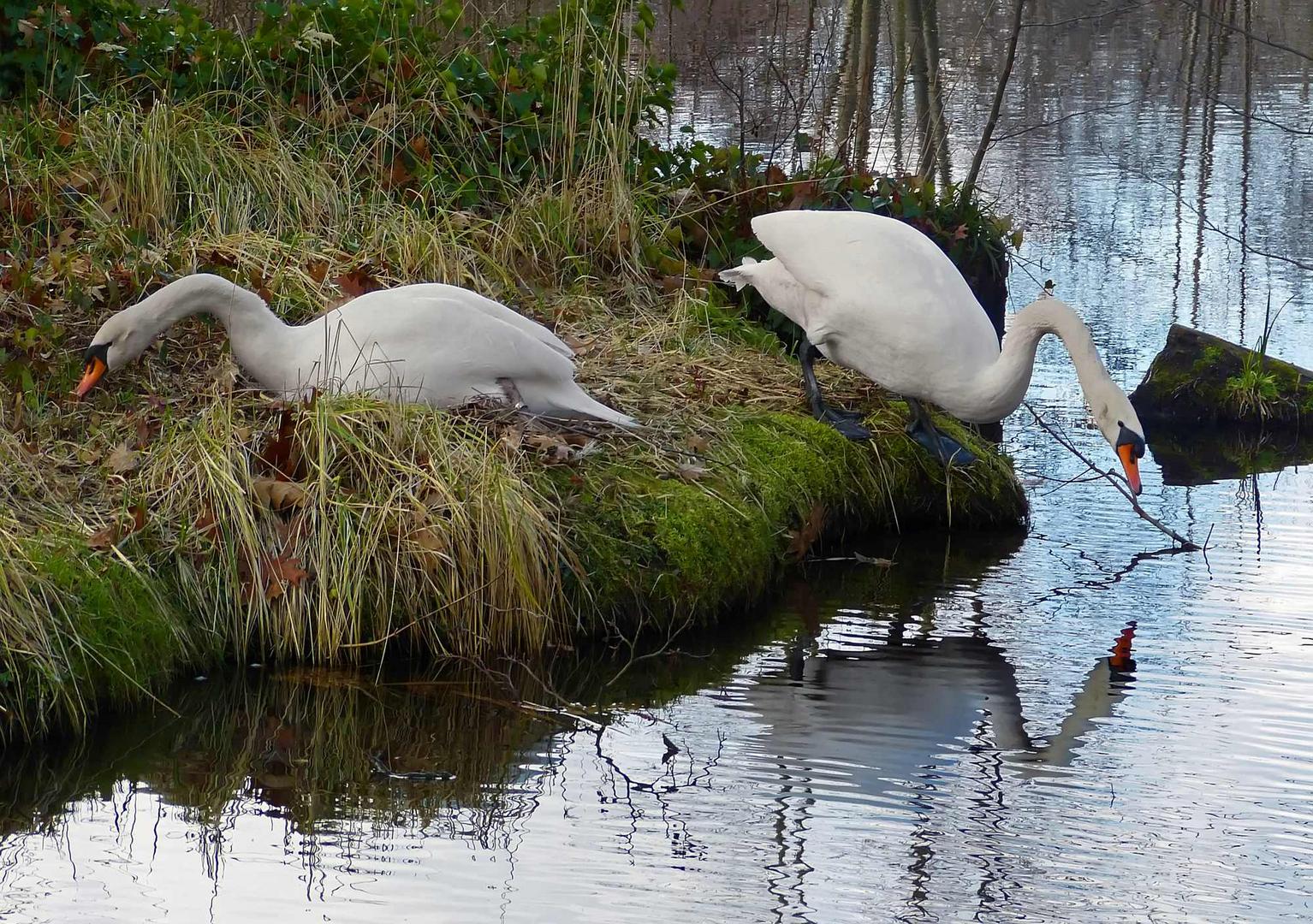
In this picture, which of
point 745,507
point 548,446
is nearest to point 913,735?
point 745,507

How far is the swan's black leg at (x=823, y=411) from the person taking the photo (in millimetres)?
6820

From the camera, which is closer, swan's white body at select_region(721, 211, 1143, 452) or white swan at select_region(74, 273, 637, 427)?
white swan at select_region(74, 273, 637, 427)

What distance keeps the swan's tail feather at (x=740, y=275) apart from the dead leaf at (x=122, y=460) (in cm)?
280

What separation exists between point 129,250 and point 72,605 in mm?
2582

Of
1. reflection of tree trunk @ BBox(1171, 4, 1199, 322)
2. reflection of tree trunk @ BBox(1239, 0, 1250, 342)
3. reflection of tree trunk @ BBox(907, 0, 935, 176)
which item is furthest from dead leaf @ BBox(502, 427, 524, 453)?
reflection of tree trunk @ BBox(907, 0, 935, 176)

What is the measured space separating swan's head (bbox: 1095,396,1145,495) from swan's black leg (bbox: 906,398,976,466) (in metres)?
0.88

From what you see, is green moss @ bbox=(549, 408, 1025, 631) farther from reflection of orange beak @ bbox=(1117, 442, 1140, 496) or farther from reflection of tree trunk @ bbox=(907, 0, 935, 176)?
reflection of tree trunk @ bbox=(907, 0, 935, 176)

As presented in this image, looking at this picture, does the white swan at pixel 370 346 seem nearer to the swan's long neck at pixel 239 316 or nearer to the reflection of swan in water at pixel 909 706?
the swan's long neck at pixel 239 316

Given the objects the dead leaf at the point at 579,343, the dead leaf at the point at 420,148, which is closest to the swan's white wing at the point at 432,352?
the dead leaf at the point at 579,343

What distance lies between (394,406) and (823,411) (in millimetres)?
1923

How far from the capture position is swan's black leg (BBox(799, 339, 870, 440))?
22.4 ft

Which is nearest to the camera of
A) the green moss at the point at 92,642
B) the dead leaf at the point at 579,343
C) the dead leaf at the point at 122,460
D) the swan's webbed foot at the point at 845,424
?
the green moss at the point at 92,642

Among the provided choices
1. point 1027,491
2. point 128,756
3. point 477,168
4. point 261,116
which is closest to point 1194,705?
point 1027,491

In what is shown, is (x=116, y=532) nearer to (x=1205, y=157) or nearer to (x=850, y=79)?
(x=850, y=79)
